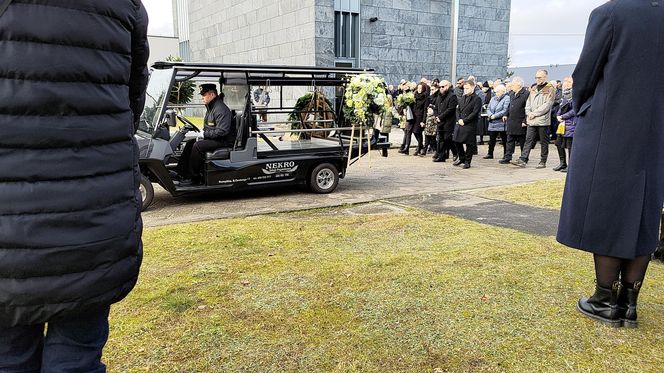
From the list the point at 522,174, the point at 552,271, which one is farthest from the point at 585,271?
the point at 522,174

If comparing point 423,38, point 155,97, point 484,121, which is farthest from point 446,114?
point 423,38

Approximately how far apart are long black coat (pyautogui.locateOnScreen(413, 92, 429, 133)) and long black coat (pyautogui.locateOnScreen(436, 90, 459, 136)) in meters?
1.36

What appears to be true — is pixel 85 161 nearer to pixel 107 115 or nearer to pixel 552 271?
pixel 107 115

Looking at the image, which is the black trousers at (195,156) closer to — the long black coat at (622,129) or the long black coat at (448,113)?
the long black coat at (622,129)

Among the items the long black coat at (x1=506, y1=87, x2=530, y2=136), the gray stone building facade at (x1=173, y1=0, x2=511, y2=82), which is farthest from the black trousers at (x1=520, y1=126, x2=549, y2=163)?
the gray stone building facade at (x1=173, y1=0, x2=511, y2=82)

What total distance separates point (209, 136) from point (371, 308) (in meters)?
4.72

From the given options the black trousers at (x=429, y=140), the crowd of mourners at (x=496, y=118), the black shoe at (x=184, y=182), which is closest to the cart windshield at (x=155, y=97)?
the black shoe at (x=184, y=182)

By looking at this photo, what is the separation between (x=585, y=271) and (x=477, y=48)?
25.0 m

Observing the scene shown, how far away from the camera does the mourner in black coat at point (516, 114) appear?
12.2 metres

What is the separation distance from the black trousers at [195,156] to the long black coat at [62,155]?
587 cm

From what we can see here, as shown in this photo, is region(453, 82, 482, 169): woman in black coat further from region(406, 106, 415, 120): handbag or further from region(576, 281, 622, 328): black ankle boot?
region(576, 281, 622, 328): black ankle boot

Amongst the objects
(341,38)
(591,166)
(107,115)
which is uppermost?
(341,38)

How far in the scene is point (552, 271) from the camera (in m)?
4.39

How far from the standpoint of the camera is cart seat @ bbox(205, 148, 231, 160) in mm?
7520
